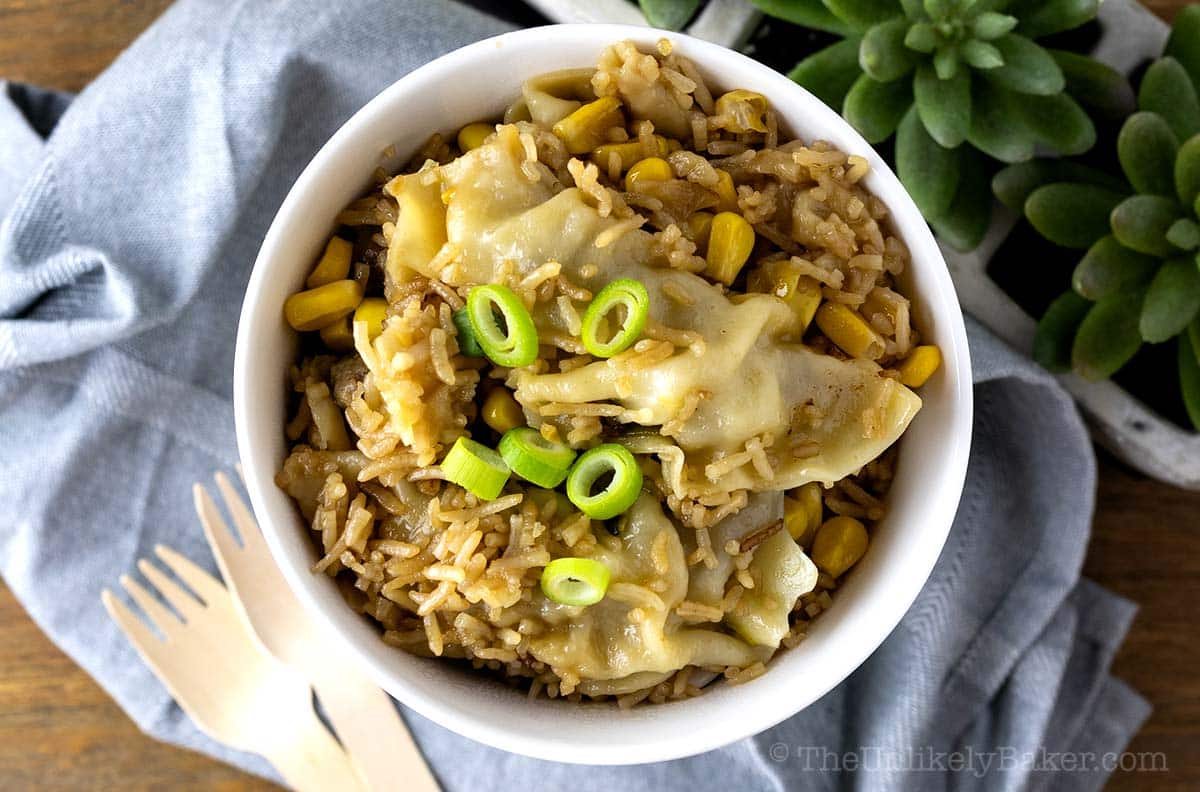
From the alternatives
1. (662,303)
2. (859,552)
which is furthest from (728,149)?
(859,552)

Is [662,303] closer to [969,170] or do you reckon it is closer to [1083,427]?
[969,170]

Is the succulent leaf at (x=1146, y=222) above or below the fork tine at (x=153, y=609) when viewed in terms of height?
above

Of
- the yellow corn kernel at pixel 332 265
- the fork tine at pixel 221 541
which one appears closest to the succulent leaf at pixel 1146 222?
the yellow corn kernel at pixel 332 265

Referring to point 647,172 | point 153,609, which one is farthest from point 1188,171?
point 153,609

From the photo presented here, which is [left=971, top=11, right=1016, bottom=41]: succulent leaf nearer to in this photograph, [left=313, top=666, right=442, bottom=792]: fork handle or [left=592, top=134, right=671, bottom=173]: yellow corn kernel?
[left=592, top=134, right=671, bottom=173]: yellow corn kernel

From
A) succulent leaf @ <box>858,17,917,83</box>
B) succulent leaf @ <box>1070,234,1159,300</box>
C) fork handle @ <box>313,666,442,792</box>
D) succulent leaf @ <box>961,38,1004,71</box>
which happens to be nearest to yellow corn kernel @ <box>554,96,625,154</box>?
succulent leaf @ <box>858,17,917,83</box>

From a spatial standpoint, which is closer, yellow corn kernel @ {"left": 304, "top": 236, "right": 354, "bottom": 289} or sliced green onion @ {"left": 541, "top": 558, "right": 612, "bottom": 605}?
sliced green onion @ {"left": 541, "top": 558, "right": 612, "bottom": 605}

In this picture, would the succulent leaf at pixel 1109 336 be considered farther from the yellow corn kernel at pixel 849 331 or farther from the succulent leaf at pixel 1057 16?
the yellow corn kernel at pixel 849 331
